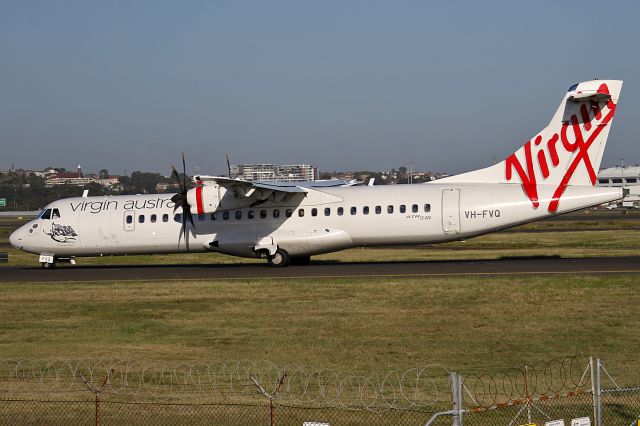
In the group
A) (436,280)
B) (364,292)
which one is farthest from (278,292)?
(436,280)

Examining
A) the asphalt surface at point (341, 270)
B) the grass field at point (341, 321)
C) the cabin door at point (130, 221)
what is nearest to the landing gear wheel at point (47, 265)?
the asphalt surface at point (341, 270)

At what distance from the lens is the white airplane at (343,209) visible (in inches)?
1200

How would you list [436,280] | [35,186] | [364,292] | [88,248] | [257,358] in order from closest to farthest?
[257,358]
[364,292]
[436,280]
[88,248]
[35,186]

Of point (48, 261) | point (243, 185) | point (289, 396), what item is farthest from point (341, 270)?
point (289, 396)

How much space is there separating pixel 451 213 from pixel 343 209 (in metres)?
4.29

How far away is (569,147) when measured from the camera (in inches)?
1208

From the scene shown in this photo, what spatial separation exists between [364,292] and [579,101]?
11.1 meters

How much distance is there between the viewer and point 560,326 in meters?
20.4

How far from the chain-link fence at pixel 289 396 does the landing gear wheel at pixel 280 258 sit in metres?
16.7

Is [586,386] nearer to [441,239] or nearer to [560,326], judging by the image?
[560,326]

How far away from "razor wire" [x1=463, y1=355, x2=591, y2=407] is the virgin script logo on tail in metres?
14.2

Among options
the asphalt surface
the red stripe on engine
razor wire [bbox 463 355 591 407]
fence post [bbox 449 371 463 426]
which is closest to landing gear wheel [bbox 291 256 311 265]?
the asphalt surface

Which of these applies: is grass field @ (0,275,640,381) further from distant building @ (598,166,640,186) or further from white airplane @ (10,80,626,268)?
distant building @ (598,166,640,186)

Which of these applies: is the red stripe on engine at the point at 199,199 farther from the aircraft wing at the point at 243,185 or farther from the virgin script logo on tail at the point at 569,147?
the virgin script logo on tail at the point at 569,147
